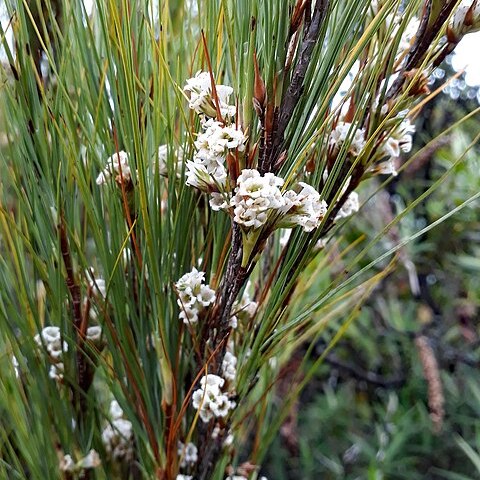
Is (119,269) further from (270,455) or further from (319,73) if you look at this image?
(270,455)

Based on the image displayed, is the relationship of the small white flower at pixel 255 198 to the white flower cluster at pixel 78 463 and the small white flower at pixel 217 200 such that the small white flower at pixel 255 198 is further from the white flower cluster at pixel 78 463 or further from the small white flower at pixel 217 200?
the white flower cluster at pixel 78 463

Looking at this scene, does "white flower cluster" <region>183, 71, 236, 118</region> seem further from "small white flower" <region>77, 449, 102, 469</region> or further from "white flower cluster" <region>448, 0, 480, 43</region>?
"small white flower" <region>77, 449, 102, 469</region>

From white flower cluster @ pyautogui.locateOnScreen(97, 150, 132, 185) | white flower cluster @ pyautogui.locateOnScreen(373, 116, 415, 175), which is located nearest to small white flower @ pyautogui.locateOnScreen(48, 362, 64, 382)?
white flower cluster @ pyautogui.locateOnScreen(97, 150, 132, 185)

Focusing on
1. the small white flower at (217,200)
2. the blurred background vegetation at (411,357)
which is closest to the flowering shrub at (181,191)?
the small white flower at (217,200)

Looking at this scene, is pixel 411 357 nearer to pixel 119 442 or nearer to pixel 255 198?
pixel 119 442

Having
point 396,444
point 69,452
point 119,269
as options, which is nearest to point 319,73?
point 119,269

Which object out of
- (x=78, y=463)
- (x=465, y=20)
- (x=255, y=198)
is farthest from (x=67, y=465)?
(x=465, y=20)

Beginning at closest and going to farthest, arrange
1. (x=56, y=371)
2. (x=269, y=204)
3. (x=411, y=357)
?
(x=269, y=204) < (x=56, y=371) < (x=411, y=357)
